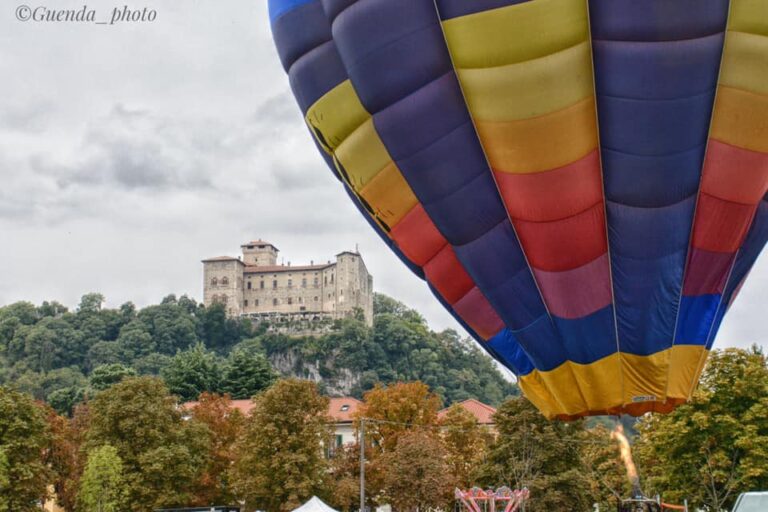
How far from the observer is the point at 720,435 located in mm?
28047

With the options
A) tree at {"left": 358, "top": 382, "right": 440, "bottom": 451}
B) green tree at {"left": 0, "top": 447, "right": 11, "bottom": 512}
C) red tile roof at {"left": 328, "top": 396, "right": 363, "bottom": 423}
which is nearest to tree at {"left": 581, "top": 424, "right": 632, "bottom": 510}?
tree at {"left": 358, "top": 382, "right": 440, "bottom": 451}

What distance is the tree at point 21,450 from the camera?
107ft

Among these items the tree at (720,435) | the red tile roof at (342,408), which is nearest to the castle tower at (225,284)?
the red tile roof at (342,408)

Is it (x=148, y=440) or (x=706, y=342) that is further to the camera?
(x=148, y=440)

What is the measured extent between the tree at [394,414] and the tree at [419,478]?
16.6ft

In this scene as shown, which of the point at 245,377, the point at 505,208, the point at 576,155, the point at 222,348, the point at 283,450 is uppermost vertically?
the point at 222,348

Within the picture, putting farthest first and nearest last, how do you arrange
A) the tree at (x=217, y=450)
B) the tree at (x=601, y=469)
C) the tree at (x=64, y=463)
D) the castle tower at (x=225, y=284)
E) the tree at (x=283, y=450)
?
the castle tower at (x=225, y=284), the tree at (x=217, y=450), the tree at (x=64, y=463), the tree at (x=283, y=450), the tree at (x=601, y=469)

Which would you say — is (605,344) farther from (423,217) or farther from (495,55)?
(495,55)

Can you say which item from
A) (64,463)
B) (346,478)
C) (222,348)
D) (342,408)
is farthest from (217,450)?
(222,348)

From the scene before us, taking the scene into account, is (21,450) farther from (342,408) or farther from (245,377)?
(245,377)

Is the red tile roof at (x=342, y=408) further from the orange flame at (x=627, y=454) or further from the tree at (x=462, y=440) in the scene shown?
the orange flame at (x=627, y=454)

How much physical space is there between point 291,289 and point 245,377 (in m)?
68.7

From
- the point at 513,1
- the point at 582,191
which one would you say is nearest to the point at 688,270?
the point at 582,191

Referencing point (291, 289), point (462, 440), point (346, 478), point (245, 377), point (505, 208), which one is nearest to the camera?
point (505, 208)
